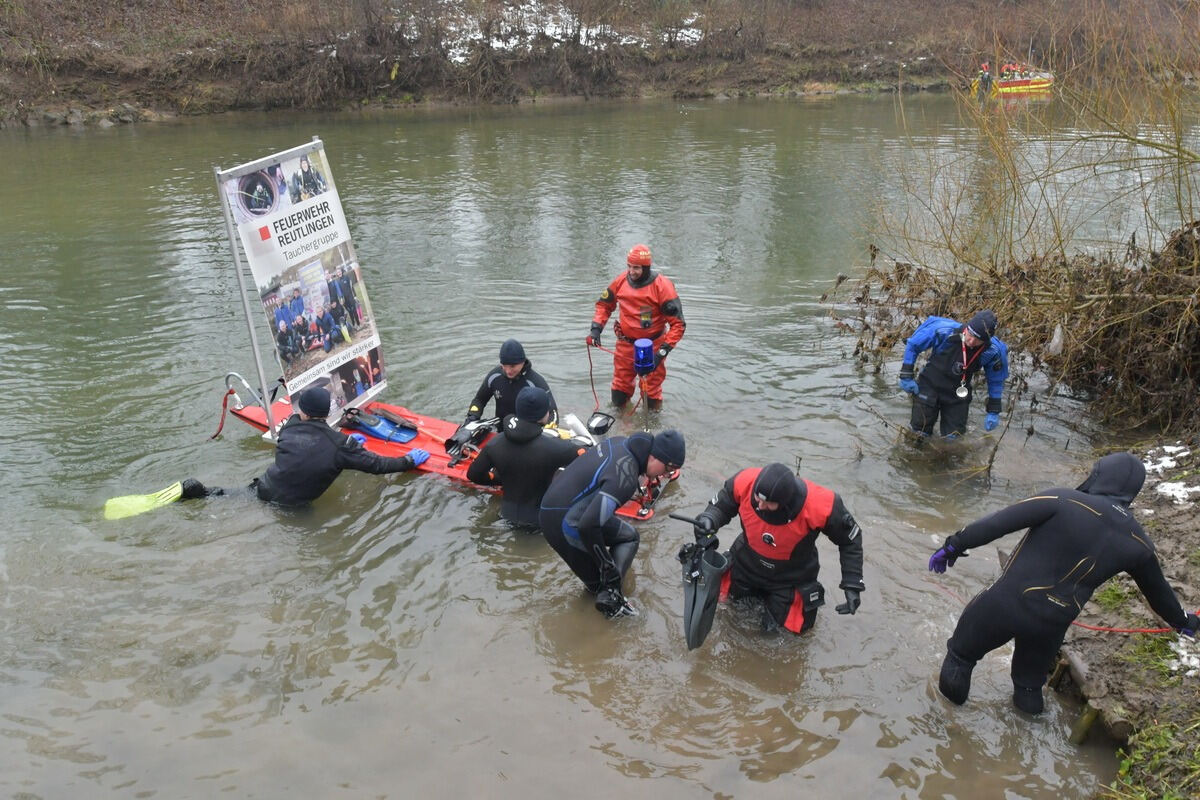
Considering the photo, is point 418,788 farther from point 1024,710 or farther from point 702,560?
point 1024,710

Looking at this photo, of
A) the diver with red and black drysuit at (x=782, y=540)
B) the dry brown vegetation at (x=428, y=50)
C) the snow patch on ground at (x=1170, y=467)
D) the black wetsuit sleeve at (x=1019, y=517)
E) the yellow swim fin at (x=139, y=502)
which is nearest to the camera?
the black wetsuit sleeve at (x=1019, y=517)

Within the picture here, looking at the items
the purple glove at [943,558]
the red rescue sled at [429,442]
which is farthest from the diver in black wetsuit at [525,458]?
the purple glove at [943,558]

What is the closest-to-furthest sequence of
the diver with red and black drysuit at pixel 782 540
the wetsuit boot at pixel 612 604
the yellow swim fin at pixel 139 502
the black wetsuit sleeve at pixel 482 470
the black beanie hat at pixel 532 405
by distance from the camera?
the diver with red and black drysuit at pixel 782 540 < the wetsuit boot at pixel 612 604 < the black beanie hat at pixel 532 405 < the black wetsuit sleeve at pixel 482 470 < the yellow swim fin at pixel 139 502

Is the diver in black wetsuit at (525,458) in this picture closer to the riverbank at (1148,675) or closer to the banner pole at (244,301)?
the banner pole at (244,301)

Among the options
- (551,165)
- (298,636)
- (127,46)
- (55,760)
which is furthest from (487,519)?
(127,46)

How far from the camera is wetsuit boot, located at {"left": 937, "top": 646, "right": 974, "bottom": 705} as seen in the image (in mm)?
4996

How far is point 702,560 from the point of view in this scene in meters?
5.37

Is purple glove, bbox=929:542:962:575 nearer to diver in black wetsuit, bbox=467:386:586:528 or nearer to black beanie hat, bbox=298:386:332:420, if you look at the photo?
diver in black wetsuit, bbox=467:386:586:528

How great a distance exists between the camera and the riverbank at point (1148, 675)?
4.43m

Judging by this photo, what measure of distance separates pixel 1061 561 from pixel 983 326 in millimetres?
3265

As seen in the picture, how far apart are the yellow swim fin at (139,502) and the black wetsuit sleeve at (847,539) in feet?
17.9

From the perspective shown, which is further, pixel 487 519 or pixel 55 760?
pixel 487 519

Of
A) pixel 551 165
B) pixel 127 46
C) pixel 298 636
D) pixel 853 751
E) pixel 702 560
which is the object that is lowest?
pixel 853 751

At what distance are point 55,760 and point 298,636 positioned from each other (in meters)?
1.48
